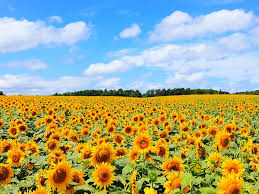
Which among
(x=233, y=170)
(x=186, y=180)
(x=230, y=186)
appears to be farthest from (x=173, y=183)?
(x=233, y=170)

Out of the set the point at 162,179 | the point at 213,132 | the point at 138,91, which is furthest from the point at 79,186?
the point at 138,91

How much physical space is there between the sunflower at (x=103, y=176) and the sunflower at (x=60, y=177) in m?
0.28

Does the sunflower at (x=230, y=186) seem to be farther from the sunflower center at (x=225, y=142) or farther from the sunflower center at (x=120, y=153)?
the sunflower center at (x=225, y=142)

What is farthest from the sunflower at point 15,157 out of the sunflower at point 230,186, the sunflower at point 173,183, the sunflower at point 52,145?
the sunflower at point 230,186

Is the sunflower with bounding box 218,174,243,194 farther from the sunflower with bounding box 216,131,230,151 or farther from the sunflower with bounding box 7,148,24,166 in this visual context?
the sunflower with bounding box 7,148,24,166

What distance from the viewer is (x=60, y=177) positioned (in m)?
2.45

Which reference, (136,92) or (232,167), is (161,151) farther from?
(136,92)

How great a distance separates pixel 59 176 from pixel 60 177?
0.02 m

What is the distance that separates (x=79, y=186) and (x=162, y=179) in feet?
3.26

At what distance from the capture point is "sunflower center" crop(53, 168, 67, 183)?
244 cm

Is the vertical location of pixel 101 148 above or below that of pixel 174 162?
above

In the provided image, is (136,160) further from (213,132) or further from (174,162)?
(213,132)

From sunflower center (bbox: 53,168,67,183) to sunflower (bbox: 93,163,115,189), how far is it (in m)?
0.32

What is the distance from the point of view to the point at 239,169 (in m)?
2.95
